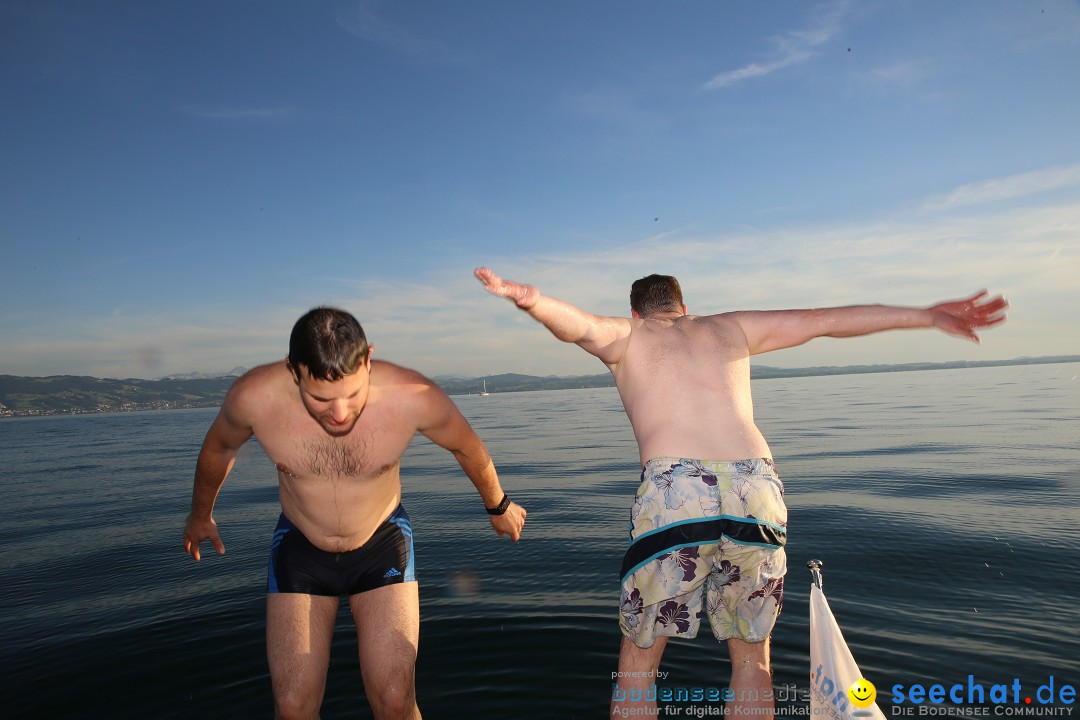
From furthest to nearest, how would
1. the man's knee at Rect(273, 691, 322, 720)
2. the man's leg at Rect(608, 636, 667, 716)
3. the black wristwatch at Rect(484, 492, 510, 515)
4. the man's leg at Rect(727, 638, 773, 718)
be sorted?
the black wristwatch at Rect(484, 492, 510, 515) → the man's knee at Rect(273, 691, 322, 720) → the man's leg at Rect(727, 638, 773, 718) → the man's leg at Rect(608, 636, 667, 716)

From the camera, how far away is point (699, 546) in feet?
10.3

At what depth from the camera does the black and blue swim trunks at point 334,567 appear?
3783mm

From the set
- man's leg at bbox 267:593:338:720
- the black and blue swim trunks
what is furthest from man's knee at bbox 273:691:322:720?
the black and blue swim trunks

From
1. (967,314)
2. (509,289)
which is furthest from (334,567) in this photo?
(967,314)

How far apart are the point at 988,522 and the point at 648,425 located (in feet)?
22.8

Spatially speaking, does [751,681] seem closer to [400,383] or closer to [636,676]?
[636,676]

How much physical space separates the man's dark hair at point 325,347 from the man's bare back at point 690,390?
4.94ft

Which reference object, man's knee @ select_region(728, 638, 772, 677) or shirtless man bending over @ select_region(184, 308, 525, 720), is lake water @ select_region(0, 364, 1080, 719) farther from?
man's knee @ select_region(728, 638, 772, 677)

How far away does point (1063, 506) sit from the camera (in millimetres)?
8375

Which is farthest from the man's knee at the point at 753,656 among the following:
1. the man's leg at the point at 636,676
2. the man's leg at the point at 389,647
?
the man's leg at the point at 389,647

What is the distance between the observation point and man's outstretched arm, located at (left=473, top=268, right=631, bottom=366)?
2910 mm

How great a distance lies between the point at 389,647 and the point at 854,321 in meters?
3.35

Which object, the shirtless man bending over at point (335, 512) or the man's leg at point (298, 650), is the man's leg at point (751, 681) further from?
the man's leg at point (298, 650)

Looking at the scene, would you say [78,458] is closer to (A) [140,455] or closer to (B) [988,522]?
(A) [140,455]
